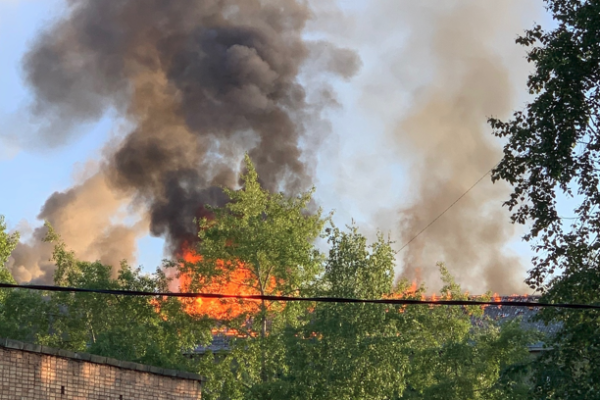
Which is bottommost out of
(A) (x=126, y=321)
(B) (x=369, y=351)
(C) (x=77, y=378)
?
(C) (x=77, y=378)

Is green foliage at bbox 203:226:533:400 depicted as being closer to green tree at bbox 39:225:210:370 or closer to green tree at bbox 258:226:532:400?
green tree at bbox 258:226:532:400

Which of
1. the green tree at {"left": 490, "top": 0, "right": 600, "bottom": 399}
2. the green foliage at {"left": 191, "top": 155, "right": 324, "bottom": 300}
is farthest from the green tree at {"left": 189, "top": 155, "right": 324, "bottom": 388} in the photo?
the green tree at {"left": 490, "top": 0, "right": 600, "bottom": 399}

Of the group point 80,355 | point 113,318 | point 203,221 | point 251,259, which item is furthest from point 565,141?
point 113,318

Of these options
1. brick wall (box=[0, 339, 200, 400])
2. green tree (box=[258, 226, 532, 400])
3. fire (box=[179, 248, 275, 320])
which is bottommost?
brick wall (box=[0, 339, 200, 400])

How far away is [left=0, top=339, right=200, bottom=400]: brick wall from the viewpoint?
1730cm

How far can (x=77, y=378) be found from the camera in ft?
60.4

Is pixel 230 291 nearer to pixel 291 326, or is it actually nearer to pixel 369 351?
pixel 291 326

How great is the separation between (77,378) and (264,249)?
19.4 meters

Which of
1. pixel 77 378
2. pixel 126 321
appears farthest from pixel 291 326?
pixel 77 378

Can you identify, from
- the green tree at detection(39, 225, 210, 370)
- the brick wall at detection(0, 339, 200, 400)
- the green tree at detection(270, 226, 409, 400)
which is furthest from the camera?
the green tree at detection(39, 225, 210, 370)

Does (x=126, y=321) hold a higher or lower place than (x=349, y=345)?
higher

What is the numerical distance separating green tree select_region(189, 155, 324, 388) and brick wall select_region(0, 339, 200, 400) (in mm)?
16217

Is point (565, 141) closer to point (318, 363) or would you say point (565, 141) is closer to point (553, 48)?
point (553, 48)

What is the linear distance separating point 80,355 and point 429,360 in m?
20.4
